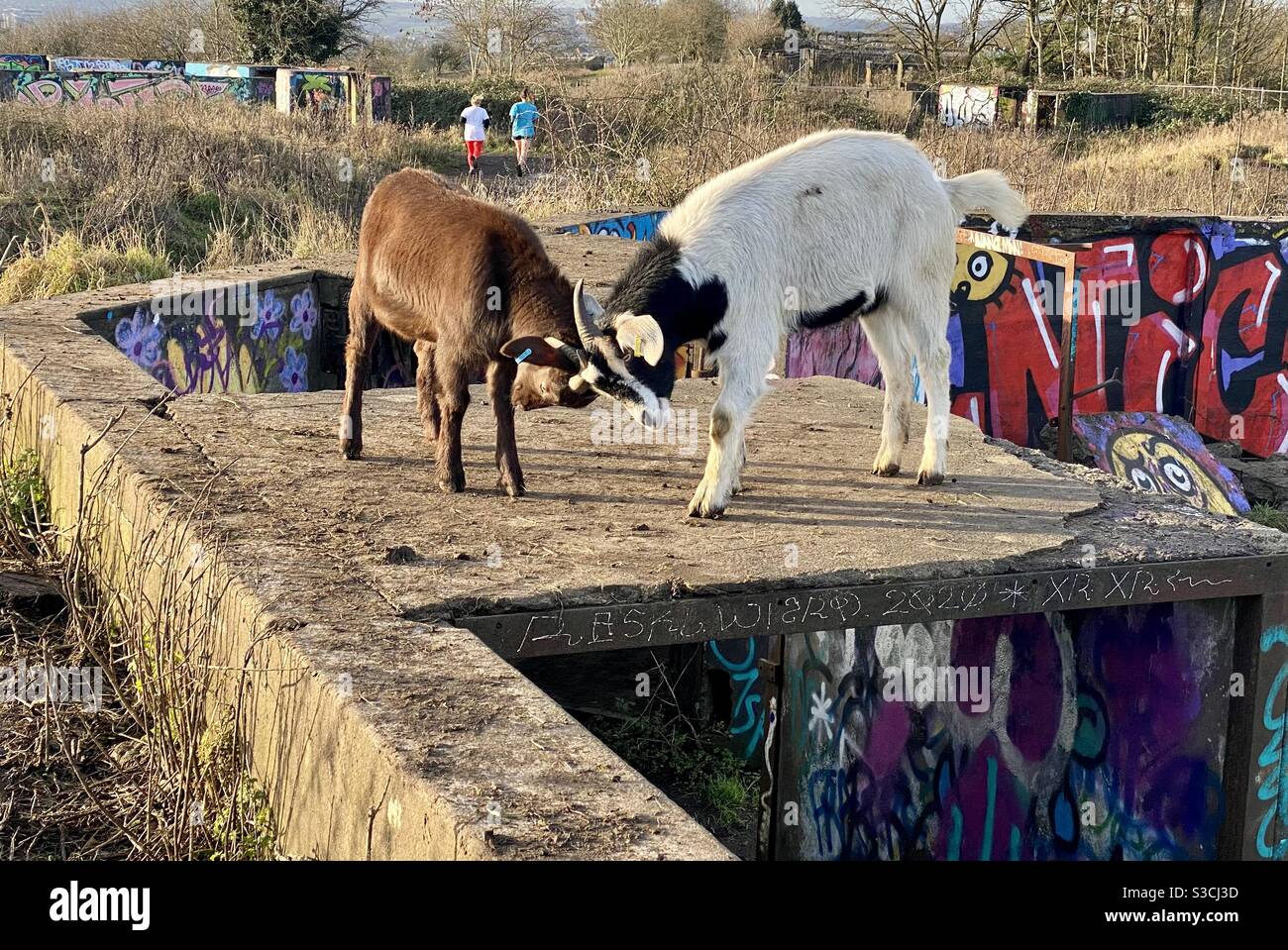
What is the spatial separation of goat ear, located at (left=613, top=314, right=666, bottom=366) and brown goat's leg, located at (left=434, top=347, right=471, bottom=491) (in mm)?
796

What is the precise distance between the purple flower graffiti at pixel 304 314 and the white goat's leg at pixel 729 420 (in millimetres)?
5651

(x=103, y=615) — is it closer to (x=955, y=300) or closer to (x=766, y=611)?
(x=766, y=611)

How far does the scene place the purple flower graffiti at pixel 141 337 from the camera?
954cm

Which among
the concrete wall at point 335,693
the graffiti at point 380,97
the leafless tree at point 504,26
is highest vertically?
the leafless tree at point 504,26

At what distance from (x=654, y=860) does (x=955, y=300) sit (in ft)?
40.5

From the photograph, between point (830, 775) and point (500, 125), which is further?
point (500, 125)

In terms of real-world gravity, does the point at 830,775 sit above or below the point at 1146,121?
below

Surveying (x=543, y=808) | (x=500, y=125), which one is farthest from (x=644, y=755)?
(x=500, y=125)

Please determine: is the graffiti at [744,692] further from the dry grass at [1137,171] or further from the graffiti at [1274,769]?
the dry grass at [1137,171]

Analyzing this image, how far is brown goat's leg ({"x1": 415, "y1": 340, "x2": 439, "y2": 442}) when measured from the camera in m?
7.04

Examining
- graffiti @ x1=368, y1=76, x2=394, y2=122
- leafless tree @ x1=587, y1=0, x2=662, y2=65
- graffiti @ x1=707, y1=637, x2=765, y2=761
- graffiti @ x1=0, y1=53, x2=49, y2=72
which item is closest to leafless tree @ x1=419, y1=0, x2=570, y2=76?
leafless tree @ x1=587, y1=0, x2=662, y2=65

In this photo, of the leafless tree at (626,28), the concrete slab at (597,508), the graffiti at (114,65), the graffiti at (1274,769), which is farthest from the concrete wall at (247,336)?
the leafless tree at (626,28)

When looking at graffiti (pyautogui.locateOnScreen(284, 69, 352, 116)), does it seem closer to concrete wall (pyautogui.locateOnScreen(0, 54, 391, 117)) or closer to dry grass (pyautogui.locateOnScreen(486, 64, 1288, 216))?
concrete wall (pyautogui.locateOnScreen(0, 54, 391, 117))

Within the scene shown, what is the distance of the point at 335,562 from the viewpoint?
18.0 feet
